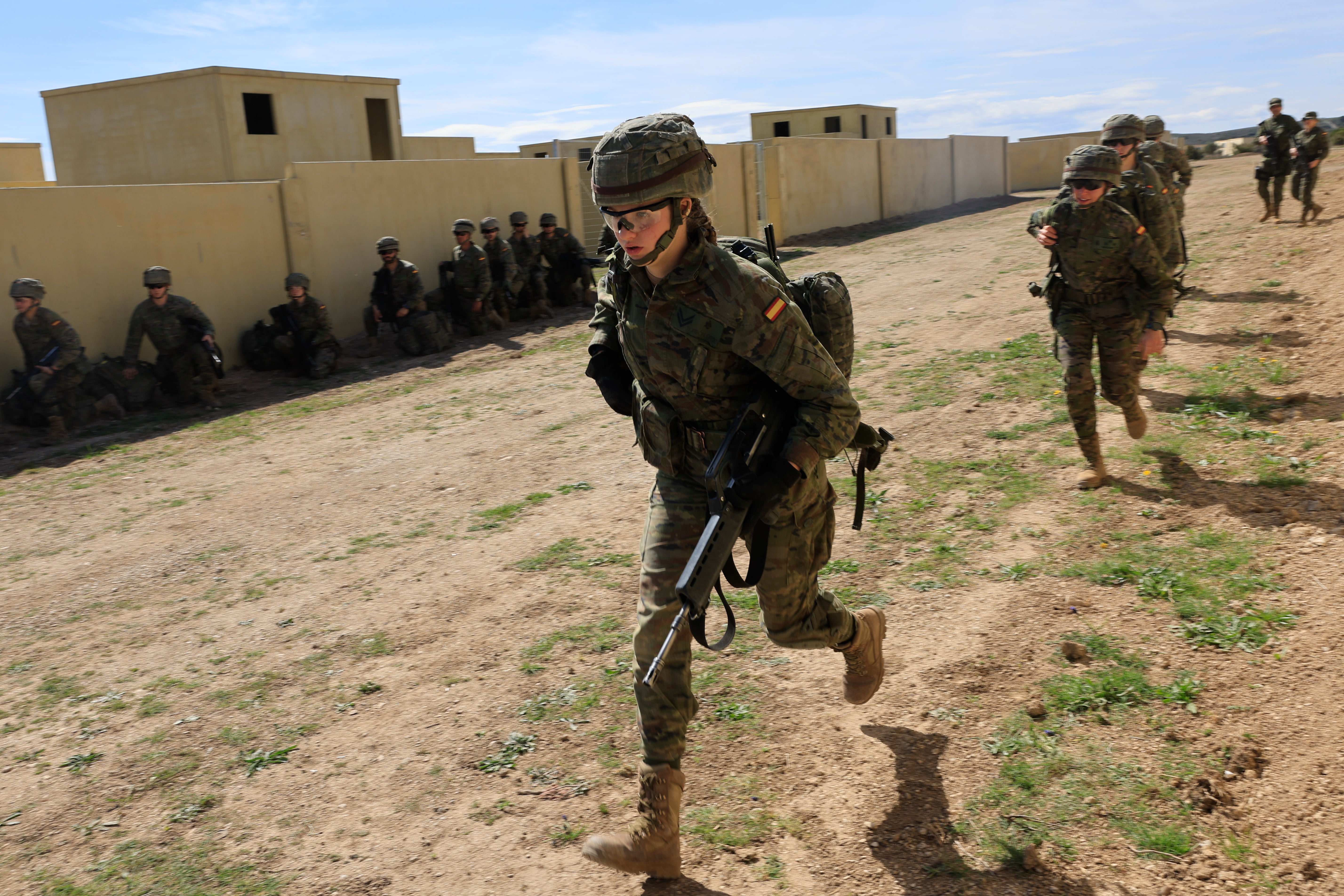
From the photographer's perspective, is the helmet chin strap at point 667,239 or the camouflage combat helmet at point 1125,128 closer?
the helmet chin strap at point 667,239

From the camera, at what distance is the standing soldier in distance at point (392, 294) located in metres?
13.1

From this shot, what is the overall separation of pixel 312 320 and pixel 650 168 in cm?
1056

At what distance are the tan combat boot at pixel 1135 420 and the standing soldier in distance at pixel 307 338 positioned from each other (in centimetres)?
921

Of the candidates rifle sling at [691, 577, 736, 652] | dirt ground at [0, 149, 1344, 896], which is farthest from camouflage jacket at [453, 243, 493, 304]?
rifle sling at [691, 577, 736, 652]

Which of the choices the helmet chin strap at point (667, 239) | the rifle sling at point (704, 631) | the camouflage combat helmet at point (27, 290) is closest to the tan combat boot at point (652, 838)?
the rifle sling at point (704, 631)

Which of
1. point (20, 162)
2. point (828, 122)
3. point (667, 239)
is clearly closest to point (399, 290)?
point (667, 239)

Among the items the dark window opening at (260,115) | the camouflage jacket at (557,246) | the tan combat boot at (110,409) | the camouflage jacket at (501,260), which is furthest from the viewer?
the dark window opening at (260,115)

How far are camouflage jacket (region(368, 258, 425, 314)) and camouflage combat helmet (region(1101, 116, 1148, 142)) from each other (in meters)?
8.55

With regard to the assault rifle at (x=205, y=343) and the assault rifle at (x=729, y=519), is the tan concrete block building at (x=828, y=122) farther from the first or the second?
the assault rifle at (x=729, y=519)

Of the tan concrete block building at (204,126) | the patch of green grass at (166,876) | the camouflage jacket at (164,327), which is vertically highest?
the tan concrete block building at (204,126)

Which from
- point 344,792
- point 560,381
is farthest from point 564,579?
point 560,381

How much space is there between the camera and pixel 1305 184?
14570 millimetres

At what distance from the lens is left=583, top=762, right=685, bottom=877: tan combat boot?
2898 mm

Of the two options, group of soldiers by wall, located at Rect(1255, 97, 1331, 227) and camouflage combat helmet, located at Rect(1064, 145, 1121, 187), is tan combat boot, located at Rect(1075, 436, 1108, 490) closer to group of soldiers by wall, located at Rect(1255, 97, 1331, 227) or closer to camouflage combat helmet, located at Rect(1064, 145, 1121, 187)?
camouflage combat helmet, located at Rect(1064, 145, 1121, 187)
